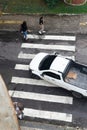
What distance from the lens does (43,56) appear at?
22531mm

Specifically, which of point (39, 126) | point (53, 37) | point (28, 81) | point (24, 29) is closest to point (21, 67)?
point (28, 81)

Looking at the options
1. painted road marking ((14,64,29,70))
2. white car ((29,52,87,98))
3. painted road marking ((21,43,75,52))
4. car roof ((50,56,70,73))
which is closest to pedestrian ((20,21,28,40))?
painted road marking ((21,43,75,52))

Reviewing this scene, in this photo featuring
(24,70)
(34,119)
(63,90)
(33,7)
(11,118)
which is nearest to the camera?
(11,118)

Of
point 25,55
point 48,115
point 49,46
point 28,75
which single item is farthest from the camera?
point 49,46

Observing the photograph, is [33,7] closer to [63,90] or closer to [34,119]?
[63,90]

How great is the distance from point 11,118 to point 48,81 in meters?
7.92

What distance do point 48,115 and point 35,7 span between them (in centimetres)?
1088

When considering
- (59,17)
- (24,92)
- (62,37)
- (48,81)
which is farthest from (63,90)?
(59,17)

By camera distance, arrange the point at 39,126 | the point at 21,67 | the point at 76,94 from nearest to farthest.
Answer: the point at 39,126, the point at 76,94, the point at 21,67

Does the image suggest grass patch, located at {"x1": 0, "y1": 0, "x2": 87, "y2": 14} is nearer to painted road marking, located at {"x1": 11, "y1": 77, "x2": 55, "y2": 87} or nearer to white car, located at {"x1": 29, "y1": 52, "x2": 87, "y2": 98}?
white car, located at {"x1": 29, "y1": 52, "x2": 87, "y2": 98}

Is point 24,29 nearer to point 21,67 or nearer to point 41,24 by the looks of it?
point 41,24


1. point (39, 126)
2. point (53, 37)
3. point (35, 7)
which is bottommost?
point (39, 126)

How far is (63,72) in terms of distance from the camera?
68.2ft

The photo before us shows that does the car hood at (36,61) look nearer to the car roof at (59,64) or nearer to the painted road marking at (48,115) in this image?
the car roof at (59,64)
